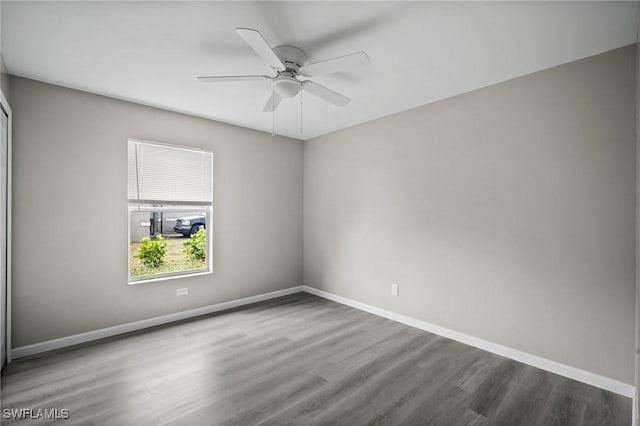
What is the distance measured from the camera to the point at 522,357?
8.91ft

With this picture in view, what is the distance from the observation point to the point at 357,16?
194 centimetres

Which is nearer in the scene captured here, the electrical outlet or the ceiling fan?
the ceiling fan

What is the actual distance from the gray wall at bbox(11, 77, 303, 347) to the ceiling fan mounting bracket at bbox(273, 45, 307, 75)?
6.73ft

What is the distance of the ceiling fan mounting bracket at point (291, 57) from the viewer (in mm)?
2273

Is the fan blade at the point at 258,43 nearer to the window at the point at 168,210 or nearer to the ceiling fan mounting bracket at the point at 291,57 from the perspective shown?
the ceiling fan mounting bracket at the point at 291,57

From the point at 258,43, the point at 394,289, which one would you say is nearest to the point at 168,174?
the point at 258,43

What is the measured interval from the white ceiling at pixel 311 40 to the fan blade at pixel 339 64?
0.20 m

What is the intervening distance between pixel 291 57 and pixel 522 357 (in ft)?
10.8

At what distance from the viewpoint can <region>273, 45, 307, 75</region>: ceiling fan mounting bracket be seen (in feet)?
7.46

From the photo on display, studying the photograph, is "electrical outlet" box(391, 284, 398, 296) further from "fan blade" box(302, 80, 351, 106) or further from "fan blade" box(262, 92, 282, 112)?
"fan blade" box(262, 92, 282, 112)

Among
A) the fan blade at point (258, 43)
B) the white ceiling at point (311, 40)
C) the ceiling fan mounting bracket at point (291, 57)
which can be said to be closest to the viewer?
the fan blade at point (258, 43)

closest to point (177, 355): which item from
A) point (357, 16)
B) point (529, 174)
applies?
point (357, 16)

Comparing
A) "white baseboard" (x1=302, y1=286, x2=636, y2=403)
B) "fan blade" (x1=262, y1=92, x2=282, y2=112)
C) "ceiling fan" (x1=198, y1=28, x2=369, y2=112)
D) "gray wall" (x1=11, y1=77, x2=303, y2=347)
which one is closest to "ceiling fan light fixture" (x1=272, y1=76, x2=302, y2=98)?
"ceiling fan" (x1=198, y1=28, x2=369, y2=112)

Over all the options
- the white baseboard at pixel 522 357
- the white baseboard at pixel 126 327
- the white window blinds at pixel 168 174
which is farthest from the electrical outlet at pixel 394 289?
the white window blinds at pixel 168 174
